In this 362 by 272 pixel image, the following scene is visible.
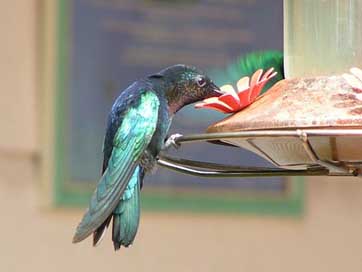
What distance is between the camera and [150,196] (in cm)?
472

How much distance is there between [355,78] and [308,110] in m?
0.11

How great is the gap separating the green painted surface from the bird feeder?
199 centimetres

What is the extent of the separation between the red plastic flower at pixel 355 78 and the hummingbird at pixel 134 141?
0.91 feet

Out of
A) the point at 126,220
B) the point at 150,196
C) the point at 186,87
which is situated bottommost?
the point at 150,196

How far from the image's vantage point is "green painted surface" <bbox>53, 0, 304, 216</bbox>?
14.9 feet

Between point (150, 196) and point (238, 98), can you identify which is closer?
point (238, 98)

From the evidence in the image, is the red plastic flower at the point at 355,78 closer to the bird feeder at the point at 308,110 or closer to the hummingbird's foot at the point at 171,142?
the bird feeder at the point at 308,110

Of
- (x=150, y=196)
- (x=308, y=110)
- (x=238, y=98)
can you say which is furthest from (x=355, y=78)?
(x=150, y=196)

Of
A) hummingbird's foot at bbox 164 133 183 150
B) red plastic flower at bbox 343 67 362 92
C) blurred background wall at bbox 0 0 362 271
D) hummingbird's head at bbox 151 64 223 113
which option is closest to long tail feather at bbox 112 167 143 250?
hummingbird's foot at bbox 164 133 183 150

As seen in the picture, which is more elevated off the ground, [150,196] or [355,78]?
[355,78]

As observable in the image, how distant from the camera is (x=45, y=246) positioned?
459 cm

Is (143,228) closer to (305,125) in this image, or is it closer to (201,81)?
(201,81)

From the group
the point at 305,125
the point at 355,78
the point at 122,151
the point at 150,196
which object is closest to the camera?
the point at 305,125

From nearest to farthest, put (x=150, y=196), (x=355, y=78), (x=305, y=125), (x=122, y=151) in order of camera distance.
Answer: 1. (x=305, y=125)
2. (x=355, y=78)
3. (x=122, y=151)
4. (x=150, y=196)
